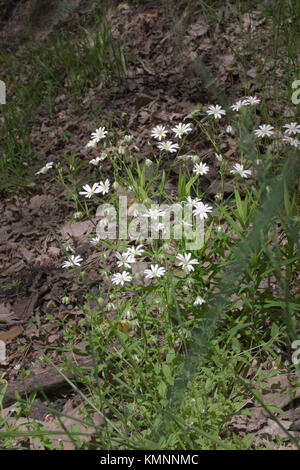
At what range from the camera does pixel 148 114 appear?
11.1ft

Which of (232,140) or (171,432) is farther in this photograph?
(232,140)

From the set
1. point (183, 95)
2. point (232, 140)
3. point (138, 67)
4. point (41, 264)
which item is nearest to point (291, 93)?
point (232, 140)

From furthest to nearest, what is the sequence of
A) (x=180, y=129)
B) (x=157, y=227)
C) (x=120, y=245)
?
1. (x=180, y=129)
2. (x=120, y=245)
3. (x=157, y=227)

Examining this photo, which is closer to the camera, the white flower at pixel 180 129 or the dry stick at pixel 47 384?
the dry stick at pixel 47 384

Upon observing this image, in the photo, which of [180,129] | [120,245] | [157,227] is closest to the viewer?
[157,227]

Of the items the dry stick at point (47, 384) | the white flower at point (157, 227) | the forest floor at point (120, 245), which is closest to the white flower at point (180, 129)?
the forest floor at point (120, 245)

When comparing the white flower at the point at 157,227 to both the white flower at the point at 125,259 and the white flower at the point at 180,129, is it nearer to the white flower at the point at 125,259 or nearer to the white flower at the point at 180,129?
the white flower at the point at 125,259

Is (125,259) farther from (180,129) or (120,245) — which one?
(180,129)

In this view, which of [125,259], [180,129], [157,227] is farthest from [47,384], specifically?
[180,129]

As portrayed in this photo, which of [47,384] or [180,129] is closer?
[47,384]
